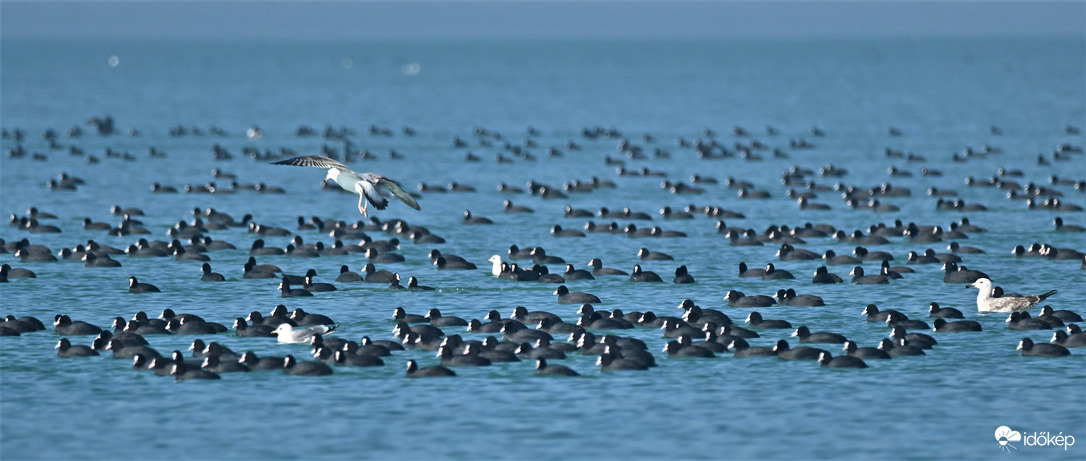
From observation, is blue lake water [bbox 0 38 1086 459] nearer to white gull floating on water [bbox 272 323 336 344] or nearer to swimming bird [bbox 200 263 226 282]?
swimming bird [bbox 200 263 226 282]

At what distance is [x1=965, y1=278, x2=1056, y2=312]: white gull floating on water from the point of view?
32875mm

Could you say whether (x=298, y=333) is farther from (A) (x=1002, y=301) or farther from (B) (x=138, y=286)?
(A) (x=1002, y=301)

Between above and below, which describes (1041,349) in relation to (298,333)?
above

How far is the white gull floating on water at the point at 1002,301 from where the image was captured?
108ft

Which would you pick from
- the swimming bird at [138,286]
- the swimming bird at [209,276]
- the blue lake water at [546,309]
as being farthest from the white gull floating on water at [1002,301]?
the swimming bird at [138,286]

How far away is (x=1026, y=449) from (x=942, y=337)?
7.67 meters

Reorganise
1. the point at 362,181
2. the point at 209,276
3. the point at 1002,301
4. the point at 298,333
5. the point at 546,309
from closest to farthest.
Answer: the point at 298,333
the point at 362,181
the point at 1002,301
the point at 546,309
the point at 209,276

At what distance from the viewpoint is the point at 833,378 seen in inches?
1053

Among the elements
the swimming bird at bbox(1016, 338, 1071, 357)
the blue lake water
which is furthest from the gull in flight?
the swimming bird at bbox(1016, 338, 1071, 357)

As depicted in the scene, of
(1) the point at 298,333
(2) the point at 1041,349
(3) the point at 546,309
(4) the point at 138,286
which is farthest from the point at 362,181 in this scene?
(2) the point at 1041,349

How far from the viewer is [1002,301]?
108ft

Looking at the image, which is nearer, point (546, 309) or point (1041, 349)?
point (1041, 349)

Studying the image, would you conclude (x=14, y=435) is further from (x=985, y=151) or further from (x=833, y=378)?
(x=985, y=151)

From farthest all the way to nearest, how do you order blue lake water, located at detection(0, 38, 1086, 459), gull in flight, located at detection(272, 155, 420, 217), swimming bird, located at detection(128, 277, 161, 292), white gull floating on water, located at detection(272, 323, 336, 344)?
swimming bird, located at detection(128, 277, 161, 292), gull in flight, located at detection(272, 155, 420, 217), white gull floating on water, located at detection(272, 323, 336, 344), blue lake water, located at detection(0, 38, 1086, 459)
